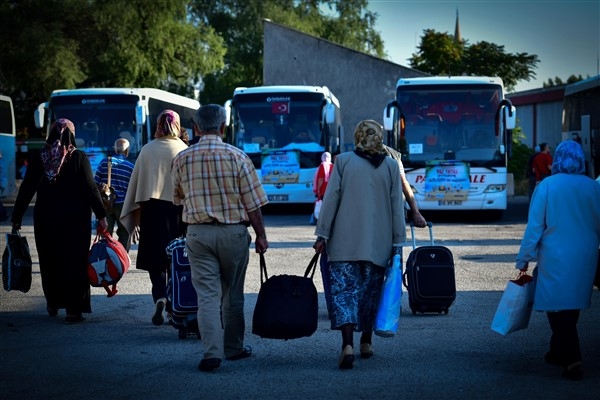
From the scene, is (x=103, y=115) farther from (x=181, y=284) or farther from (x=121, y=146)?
(x=181, y=284)

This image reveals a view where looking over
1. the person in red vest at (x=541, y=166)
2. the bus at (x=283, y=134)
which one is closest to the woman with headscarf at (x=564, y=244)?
the bus at (x=283, y=134)

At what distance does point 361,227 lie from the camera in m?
8.20

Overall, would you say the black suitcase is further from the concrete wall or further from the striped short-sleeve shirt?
the concrete wall

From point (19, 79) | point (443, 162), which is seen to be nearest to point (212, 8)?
point (19, 79)

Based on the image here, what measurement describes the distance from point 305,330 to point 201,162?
4.66 ft

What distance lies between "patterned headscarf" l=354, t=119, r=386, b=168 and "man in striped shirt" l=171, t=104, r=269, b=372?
0.83m

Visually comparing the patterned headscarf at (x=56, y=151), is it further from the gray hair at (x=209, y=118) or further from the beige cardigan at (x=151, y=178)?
the gray hair at (x=209, y=118)

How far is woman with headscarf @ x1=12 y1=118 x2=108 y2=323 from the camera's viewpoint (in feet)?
33.8

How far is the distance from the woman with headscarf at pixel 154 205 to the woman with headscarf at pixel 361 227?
190 centimetres

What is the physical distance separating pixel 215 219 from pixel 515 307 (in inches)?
87.7

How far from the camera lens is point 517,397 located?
699 centimetres

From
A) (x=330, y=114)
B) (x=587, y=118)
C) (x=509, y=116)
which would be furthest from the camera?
(x=587, y=118)

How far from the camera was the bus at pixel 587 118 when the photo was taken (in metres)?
28.5

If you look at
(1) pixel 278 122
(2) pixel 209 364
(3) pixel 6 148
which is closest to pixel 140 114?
(1) pixel 278 122
